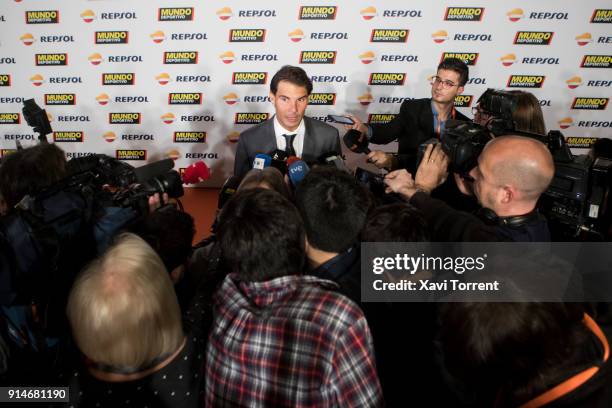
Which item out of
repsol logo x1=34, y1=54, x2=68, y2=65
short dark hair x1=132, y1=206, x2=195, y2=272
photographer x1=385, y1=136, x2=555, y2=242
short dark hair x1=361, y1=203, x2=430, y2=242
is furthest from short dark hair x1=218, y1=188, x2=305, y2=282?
repsol logo x1=34, y1=54, x2=68, y2=65

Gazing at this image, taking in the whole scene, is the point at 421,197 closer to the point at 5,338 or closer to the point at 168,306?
the point at 168,306

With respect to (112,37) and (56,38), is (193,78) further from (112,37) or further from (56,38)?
(56,38)

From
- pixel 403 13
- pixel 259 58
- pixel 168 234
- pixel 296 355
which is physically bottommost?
pixel 296 355

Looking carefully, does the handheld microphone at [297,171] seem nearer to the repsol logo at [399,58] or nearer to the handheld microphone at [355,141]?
the handheld microphone at [355,141]

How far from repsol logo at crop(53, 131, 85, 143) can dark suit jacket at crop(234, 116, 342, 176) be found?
95.7 inches

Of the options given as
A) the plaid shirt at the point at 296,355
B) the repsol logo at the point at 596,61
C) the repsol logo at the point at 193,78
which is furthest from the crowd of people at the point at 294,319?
the repsol logo at the point at 596,61

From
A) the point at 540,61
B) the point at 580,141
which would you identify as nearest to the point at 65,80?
the point at 540,61

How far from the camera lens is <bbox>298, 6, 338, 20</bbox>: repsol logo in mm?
3451

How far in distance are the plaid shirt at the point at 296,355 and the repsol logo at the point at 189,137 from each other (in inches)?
125

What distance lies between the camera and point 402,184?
163 centimetres

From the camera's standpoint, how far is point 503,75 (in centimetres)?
366

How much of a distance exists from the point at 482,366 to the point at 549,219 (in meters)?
1.00

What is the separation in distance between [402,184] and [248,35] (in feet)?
8.27

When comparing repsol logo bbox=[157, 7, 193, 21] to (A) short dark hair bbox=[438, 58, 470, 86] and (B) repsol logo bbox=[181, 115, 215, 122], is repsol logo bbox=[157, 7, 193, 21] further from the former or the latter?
(A) short dark hair bbox=[438, 58, 470, 86]
